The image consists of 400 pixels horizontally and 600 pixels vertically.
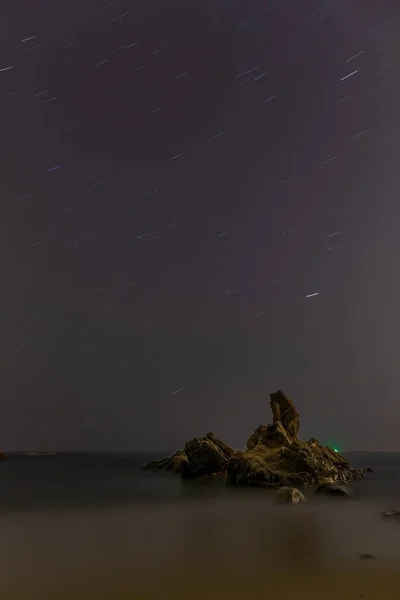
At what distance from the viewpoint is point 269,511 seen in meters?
31.7

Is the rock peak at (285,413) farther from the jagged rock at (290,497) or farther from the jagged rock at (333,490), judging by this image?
the jagged rock at (290,497)

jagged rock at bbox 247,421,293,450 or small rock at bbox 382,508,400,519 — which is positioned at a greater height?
small rock at bbox 382,508,400,519

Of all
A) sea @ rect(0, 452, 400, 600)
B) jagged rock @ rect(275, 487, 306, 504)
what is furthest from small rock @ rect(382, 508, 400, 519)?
jagged rock @ rect(275, 487, 306, 504)

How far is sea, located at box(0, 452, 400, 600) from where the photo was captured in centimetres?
1519

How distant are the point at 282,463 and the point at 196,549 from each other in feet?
108

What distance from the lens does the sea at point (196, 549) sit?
598 inches

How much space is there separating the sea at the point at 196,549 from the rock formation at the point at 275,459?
37.5 feet

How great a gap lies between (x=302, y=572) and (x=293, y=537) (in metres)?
6.70

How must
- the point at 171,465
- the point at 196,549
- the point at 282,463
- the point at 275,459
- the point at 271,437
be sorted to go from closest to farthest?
the point at 196,549
the point at 282,463
the point at 275,459
the point at 271,437
the point at 171,465

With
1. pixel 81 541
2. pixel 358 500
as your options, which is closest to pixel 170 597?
pixel 81 541

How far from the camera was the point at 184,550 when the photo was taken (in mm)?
20781

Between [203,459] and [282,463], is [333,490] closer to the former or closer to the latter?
[282,463]

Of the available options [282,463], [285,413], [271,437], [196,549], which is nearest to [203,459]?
[271,437]

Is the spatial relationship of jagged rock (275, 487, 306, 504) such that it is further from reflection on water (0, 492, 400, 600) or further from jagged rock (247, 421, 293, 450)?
jagged rock (247, 421, 293, 450)
